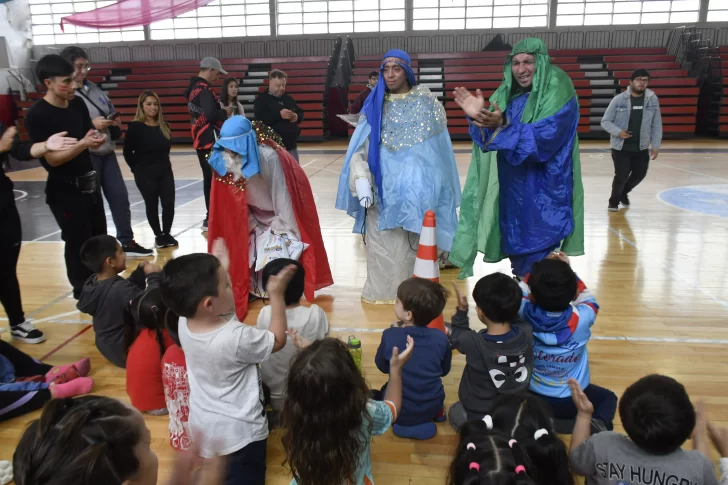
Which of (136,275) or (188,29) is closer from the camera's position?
(136,275)

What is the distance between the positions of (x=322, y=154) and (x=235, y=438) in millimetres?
10667

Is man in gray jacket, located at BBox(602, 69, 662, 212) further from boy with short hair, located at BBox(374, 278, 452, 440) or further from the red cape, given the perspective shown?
boy with short hair, located at BBox(374, 278, 452, 440)

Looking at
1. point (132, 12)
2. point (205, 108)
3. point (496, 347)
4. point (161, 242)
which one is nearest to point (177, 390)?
point (496, 347)

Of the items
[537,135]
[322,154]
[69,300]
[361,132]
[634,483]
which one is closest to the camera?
[634,483]

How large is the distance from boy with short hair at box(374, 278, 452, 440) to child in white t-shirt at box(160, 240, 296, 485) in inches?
20.6

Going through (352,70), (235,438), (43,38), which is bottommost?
(235,438)

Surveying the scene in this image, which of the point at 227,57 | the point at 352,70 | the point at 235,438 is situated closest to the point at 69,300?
the point at 235,438

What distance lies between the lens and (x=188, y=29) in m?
17.0

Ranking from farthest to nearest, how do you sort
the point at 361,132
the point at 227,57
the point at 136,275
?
the point at 227,57, the point at 361,132, the point at 136,275

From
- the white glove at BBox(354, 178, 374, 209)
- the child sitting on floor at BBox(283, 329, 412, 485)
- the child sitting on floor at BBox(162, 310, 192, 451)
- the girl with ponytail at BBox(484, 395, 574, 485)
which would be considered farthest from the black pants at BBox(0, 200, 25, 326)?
the girl with ponytail at BBox(484, 395, 574, 485)

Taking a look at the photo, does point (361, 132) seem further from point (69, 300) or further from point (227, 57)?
point (227, 57)

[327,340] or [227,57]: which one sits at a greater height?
[227,57]

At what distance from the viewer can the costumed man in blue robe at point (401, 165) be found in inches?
135

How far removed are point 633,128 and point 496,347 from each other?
197 inches
